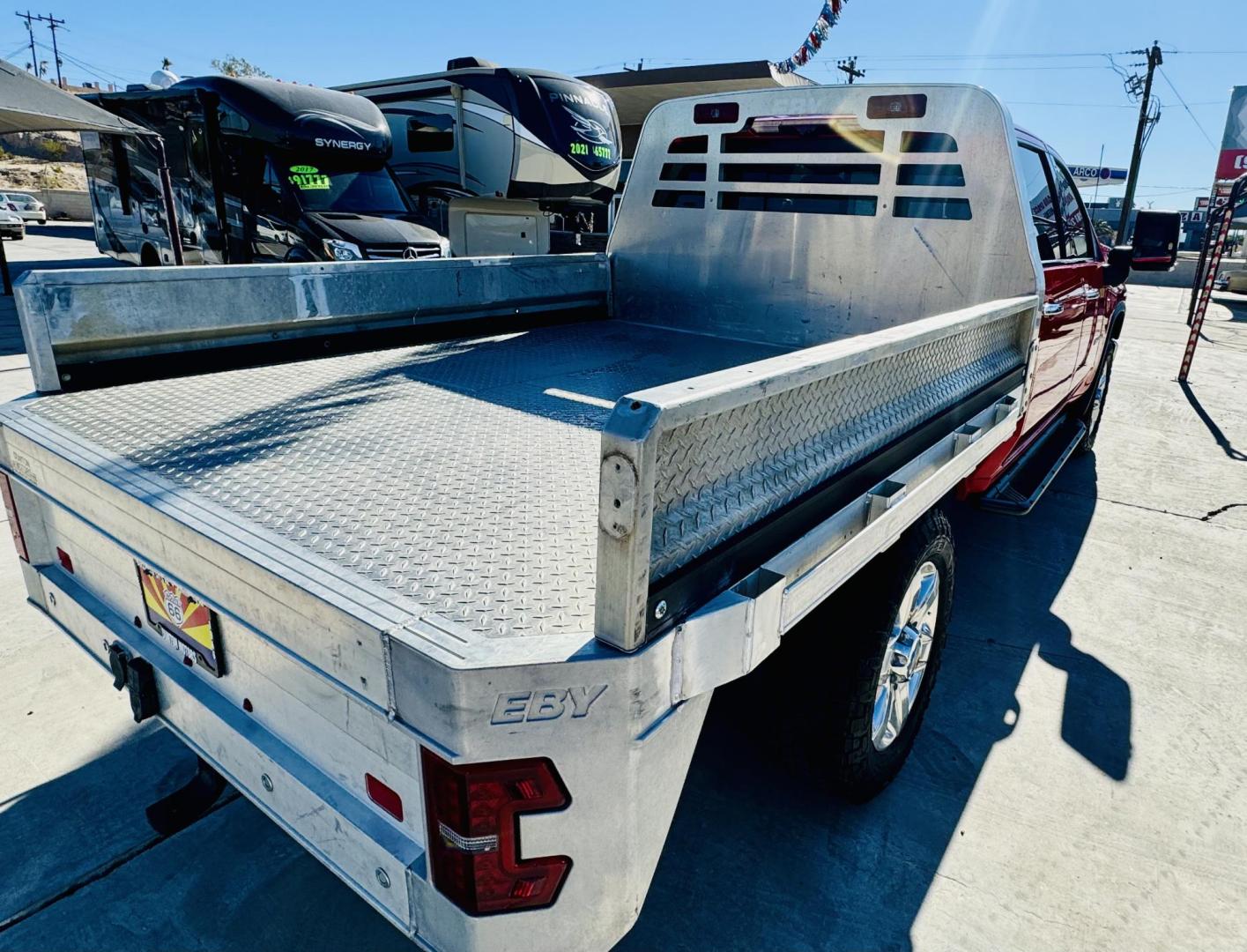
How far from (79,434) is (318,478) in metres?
0.71

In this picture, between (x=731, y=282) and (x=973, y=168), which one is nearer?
(x=973, y=168)

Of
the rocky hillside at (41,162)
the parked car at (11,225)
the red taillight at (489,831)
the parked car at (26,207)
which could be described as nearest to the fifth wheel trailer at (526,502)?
the red taillight at (489,831)

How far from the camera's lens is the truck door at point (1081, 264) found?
431 cm

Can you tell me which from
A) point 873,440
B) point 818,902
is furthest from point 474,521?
point 818,902

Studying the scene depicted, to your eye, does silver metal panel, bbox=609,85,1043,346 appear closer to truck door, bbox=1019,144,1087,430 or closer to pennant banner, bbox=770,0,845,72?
truck door, bbox=1019,144,1087,430

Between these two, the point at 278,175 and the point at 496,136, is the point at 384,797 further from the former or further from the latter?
the point at 496,136

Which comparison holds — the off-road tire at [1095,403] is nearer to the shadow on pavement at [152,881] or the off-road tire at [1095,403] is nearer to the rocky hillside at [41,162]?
the shadow on pavement at [152,881]

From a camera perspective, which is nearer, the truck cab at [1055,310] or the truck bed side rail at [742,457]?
the truck bed side rail at [742,457]

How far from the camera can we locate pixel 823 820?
2578 millimetres

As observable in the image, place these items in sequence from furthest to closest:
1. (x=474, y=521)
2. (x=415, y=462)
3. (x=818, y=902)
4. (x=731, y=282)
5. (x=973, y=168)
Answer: (x=731, y=282)
(x=973, y=168)
(x=818, y=902)
(x=415, y=462)
(x=474, y=521)

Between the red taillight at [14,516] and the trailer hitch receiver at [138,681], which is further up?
the red taillight at [14,516]

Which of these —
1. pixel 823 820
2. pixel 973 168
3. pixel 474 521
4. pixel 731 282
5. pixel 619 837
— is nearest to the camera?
pixel 619 837

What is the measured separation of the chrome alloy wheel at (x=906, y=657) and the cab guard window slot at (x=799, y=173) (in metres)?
2.03

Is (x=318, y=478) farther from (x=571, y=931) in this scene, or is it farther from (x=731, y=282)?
(x=731, y=282)
